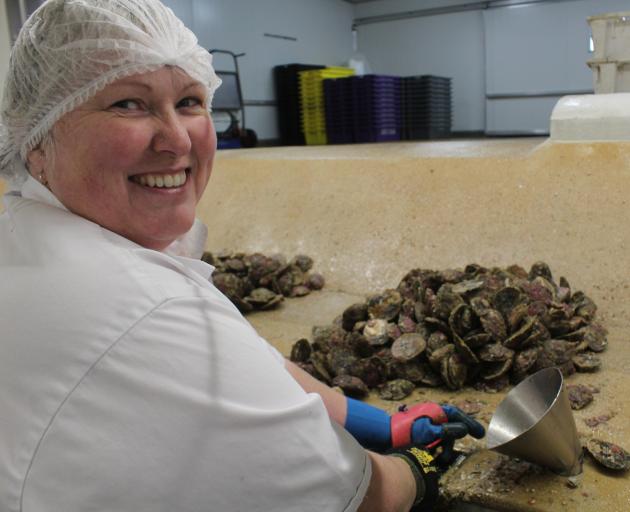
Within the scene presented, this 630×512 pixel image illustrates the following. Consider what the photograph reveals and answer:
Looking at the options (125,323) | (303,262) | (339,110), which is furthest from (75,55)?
(339,110)

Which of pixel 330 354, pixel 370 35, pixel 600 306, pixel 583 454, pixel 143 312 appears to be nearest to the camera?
pixel 143 312

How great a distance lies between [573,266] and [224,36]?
5605 mm

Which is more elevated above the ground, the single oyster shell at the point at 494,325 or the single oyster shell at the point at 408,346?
the single oyster shell at the point at 494,325

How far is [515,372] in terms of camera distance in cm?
185

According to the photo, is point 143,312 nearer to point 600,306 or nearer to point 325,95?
point 600,306

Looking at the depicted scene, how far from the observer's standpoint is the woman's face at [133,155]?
993 millimetres

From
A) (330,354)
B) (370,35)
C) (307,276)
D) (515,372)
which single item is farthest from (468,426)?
(370,35)

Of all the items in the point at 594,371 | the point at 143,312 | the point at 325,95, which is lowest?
the point at 594,371

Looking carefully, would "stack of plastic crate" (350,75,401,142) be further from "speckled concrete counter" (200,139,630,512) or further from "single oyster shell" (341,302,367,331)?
"single oyster shell" (341,302,367,331)

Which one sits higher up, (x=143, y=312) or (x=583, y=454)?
(x=143, y=312)

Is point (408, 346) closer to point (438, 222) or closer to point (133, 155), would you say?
point (438, 222)

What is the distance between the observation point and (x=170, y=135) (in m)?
1.03

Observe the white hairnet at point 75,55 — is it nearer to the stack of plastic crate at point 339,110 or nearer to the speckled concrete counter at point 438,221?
the speckled concrete counter at point 438,221

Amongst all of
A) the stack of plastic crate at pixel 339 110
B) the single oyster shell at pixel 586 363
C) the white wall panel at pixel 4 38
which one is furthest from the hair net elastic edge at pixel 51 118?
the stack of plastic crate at pixel 339 110
